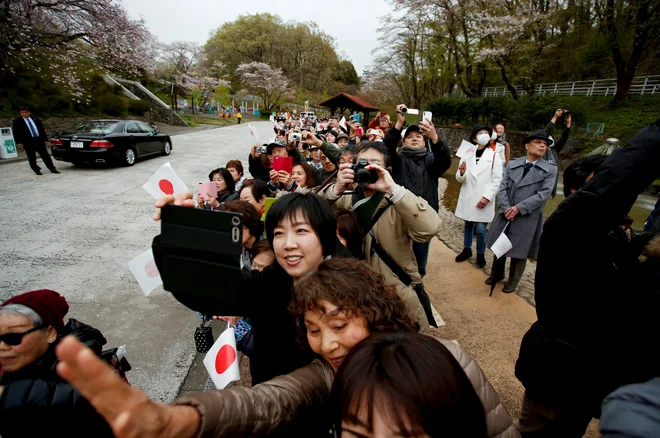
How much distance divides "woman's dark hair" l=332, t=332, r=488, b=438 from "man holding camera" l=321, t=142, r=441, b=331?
1.00 metres

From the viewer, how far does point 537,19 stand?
1661 centimetres

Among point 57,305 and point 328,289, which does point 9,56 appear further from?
point 328,289

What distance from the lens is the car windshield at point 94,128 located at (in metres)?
9.23

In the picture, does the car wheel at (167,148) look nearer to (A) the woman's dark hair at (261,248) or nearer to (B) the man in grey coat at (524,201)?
(A) the woman's dark hair at (261,248)

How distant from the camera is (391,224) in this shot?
82.0 inches

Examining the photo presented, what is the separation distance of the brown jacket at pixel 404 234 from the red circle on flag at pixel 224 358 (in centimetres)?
99

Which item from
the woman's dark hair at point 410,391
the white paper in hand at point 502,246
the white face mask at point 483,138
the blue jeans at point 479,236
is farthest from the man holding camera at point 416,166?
the woman's dark hair at point 410,391

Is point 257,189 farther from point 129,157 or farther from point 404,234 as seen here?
point 129,157

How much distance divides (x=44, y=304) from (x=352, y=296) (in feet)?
4.83

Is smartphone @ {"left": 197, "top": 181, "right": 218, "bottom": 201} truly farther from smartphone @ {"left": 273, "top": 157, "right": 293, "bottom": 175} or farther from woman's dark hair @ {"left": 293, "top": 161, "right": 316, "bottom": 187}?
woman's dark hair @ {"left": 293, "top": 161, "right": 316, "bottom": 187}

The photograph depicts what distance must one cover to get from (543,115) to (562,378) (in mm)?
16672

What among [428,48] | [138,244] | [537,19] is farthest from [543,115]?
[138,244]

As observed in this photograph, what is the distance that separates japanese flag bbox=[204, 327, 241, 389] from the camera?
184cm

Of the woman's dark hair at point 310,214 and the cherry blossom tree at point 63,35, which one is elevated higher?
the cherry blossom tree at point 63,35
